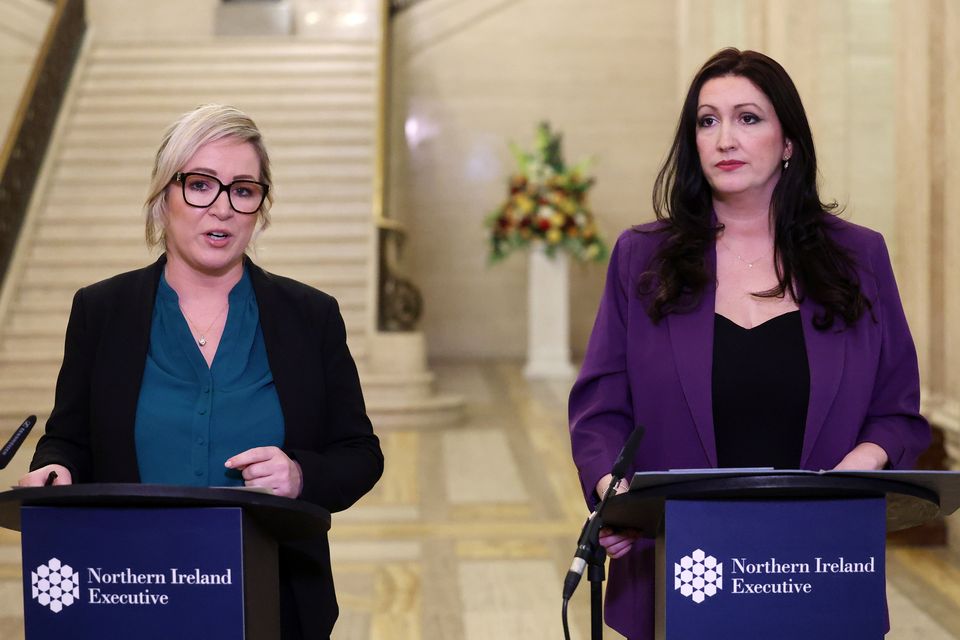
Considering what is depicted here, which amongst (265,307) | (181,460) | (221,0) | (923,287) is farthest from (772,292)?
(221,0)

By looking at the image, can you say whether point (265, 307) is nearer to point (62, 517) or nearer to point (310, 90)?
point (62, 517)

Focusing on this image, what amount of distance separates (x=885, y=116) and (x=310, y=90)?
7.71 metres

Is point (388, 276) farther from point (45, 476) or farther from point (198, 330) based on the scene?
point (45, 476)

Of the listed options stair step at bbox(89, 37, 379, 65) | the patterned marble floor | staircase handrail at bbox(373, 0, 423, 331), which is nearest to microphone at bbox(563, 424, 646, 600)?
the patterned marble floor

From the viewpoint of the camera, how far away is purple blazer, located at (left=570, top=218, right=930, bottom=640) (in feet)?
8.14

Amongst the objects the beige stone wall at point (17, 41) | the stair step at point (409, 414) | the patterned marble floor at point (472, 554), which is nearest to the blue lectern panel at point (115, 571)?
the patterned marble floor at point (472, 554)

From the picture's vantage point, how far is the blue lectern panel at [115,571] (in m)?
1.90

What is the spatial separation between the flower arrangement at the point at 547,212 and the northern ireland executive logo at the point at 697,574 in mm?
10682

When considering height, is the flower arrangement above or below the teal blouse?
above

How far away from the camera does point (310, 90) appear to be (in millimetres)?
13898

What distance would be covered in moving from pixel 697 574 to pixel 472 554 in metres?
4.14

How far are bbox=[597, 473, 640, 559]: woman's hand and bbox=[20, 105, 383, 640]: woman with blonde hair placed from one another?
1.56ft

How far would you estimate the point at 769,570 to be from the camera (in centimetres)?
199

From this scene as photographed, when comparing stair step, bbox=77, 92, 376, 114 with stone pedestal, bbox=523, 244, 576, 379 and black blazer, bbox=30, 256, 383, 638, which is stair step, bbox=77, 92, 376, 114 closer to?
stone pedestal, bbox=523, 244, 576, 379
